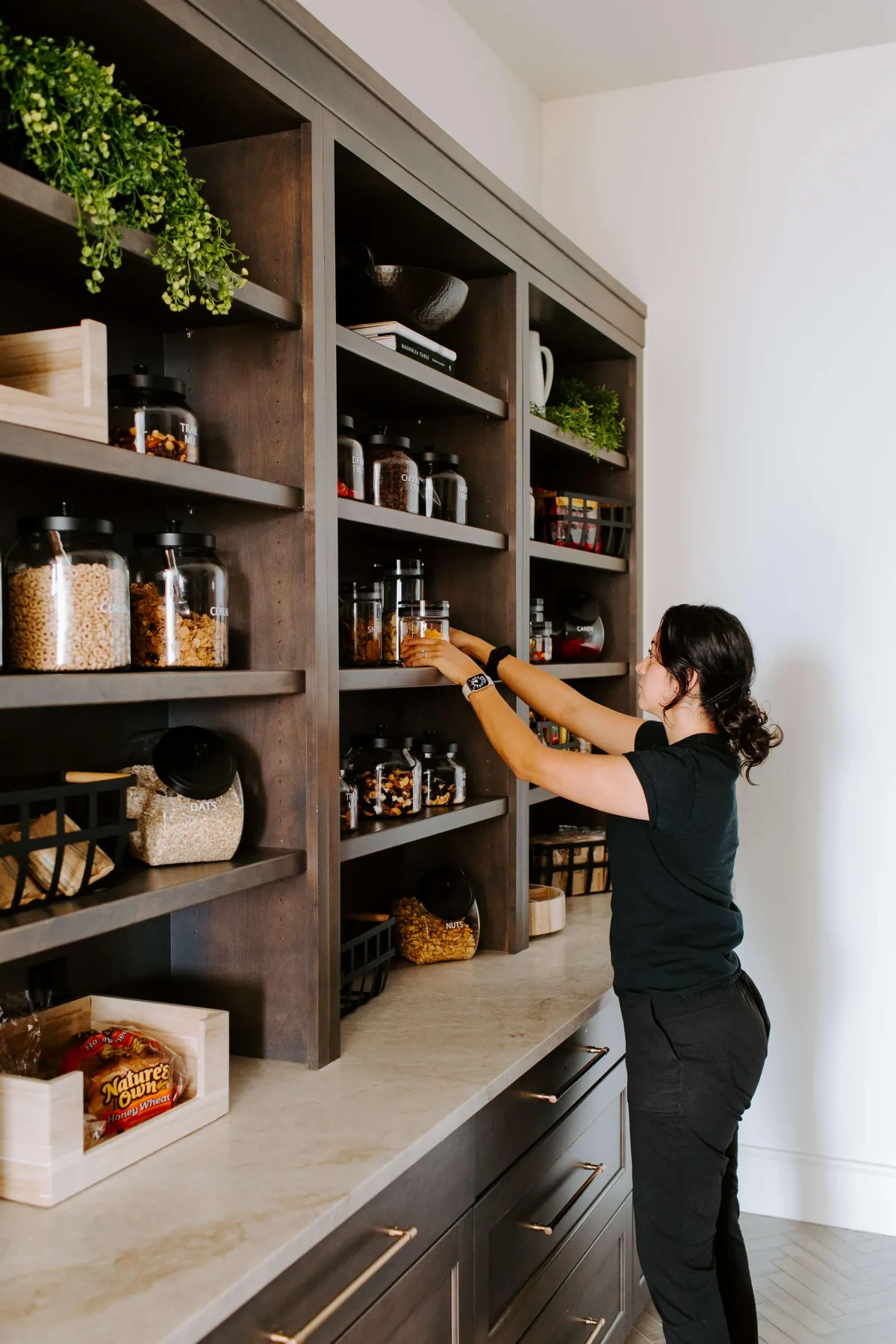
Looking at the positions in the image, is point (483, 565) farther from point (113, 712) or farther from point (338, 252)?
point (113, 712)

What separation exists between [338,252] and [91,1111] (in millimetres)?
1567

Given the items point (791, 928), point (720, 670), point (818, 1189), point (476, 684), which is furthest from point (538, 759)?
point (818, 1189)

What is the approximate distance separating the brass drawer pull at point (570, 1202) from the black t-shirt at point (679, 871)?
17.0 inches

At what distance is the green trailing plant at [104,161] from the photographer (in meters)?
1.31

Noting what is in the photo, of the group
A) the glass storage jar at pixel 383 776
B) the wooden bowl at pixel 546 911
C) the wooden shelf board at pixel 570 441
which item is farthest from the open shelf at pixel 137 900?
the wooden shelf board at pixel 570 441

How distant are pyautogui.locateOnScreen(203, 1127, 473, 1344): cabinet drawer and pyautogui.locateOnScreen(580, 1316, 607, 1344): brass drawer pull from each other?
75 cm

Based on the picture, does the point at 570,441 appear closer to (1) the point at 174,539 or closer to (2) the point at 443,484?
(2) the point at 443,484

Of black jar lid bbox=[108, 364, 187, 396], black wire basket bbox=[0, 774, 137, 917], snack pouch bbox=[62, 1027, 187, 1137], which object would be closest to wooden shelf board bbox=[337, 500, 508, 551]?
black jar lid bbox=[108, 364, 187, 396]

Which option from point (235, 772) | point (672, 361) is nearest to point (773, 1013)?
point (672, 361)

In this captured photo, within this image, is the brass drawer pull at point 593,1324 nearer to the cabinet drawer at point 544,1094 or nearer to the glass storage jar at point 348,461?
the cabinet drawer at point 544,1094

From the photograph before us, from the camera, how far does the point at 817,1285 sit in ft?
9.57

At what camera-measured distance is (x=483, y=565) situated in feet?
8.66

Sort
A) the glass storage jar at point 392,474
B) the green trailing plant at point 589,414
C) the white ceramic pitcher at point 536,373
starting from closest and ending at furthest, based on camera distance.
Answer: the glass storage jar at point 392,474, the white ceramic pitcher at point 536,373, the green trailing plant at point 589,414

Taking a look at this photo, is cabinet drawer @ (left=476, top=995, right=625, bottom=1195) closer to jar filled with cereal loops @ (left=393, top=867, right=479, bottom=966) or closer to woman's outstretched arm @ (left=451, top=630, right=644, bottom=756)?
jar filled with cereal loops @ (left=393, top=867, right=479, bottom=966)
